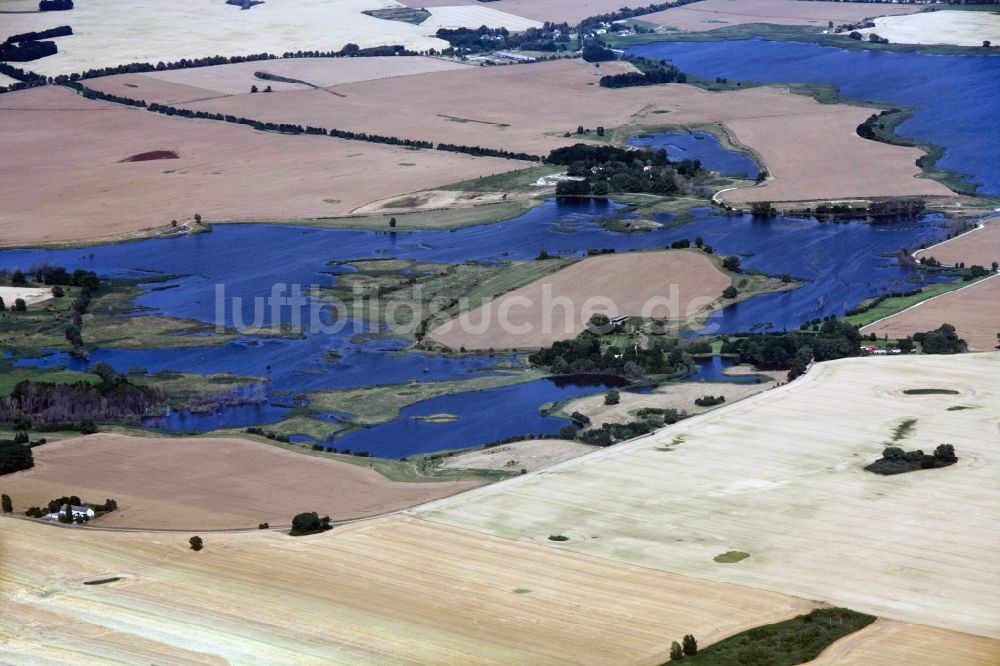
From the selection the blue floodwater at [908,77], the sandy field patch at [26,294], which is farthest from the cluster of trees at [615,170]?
the sandy field patch at [26,294]

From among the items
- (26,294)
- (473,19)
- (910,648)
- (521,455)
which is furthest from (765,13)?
(910,648)

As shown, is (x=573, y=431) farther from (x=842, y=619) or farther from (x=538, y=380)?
(x=842, y=619)

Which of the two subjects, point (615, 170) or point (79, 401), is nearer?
point (79, 401)

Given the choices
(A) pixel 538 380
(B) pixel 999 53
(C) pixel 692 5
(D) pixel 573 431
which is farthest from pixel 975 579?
(C) pixel 692 5

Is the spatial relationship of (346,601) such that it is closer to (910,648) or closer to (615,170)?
(910,648)

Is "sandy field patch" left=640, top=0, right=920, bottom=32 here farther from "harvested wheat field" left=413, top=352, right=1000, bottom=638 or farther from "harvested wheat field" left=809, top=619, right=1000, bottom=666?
"harvested wheat field" left=809, top=619, right=1000, bottom=666
